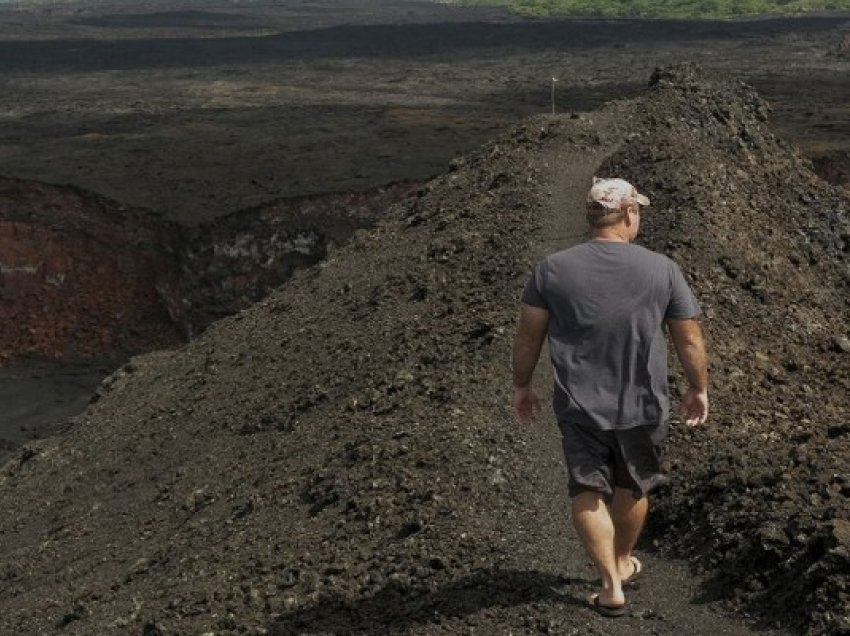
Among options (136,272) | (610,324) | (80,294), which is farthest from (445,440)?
(80,294)

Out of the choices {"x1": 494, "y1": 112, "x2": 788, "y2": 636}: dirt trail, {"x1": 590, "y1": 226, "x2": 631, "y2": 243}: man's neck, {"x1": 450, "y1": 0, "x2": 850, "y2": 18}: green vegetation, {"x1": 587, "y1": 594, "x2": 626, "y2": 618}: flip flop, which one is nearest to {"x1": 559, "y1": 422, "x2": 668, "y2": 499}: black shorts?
{"x1": 587, "y1": 594, "x2": 626, "y2": 618}: flip flop

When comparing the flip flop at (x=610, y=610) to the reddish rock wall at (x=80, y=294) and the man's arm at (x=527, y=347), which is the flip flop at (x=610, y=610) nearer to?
the man's arm at (x=527, y=347)

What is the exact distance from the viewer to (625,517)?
6.50 m

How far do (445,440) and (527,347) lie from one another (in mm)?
2873

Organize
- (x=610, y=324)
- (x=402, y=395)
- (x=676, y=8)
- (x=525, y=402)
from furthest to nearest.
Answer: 1. (x=676, y=8)
2. (x=402, y=395)
3. (x=525, y=402)
4. (x=610, y=324)

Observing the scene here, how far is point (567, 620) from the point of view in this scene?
6.51 m

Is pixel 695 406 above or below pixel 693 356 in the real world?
below

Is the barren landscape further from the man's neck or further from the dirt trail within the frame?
the man's neck

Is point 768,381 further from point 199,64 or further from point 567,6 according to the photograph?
point 567,6

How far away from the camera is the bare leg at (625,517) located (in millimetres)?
6449

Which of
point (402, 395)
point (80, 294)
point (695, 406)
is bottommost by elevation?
point (80, 294)

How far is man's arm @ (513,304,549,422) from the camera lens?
6.18 meters

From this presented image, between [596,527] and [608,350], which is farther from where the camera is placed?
[596,527]

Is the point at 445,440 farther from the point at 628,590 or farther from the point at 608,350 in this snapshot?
the point at 608,350
